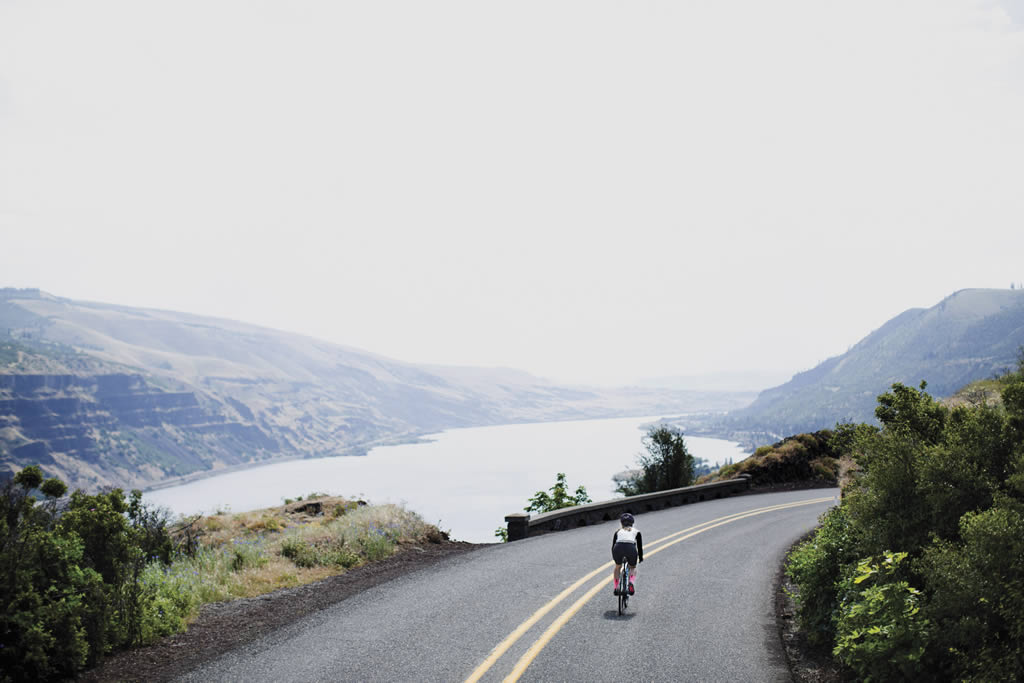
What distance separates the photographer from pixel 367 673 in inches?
253

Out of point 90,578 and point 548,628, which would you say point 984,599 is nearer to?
point 548,628

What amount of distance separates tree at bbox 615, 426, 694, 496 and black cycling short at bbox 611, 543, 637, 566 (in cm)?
2350

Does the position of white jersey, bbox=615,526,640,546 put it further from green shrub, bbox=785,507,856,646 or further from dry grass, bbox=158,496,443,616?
dry grass, bbox=158,496,443,616

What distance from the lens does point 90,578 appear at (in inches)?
286

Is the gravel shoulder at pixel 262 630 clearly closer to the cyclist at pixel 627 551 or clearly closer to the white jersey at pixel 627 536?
the cyclist at pixel 627 551

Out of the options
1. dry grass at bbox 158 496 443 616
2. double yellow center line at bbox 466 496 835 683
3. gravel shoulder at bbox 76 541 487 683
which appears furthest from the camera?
dry grass at bbox 158 496 443 616

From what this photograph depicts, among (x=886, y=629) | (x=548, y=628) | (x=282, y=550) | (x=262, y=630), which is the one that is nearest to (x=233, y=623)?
(x=262, y=630)

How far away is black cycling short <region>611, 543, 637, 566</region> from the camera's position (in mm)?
9258

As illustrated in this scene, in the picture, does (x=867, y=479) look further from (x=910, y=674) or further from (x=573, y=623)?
(x=573, y=623)

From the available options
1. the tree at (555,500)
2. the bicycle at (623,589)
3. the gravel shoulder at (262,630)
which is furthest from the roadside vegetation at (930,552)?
Answer: the tree at (555,500)

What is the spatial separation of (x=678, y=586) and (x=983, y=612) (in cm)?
642

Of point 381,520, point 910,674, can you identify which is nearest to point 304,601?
point 381,520

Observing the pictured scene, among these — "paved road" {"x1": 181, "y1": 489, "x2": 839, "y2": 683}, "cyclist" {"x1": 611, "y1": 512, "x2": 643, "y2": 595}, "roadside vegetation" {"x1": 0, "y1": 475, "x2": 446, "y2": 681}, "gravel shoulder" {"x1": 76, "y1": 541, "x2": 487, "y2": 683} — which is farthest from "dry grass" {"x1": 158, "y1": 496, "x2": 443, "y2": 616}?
"cyclist" {"x1": 611, "y1": 512, "x2": 643, "y2": 595}

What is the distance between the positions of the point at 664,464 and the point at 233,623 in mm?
26855
